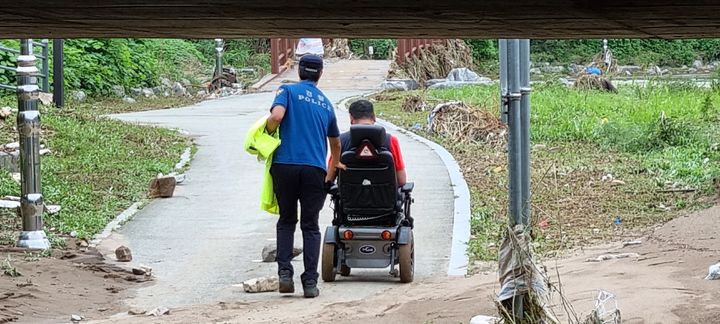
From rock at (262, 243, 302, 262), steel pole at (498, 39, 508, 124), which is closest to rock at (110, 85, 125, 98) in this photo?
rock at (262, 243, 302, 262)

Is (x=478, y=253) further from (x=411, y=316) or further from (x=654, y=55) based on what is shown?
(x=654, y=55)

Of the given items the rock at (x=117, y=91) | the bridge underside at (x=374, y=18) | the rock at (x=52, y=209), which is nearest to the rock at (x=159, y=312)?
the bridge underside at (x=374, y=18)

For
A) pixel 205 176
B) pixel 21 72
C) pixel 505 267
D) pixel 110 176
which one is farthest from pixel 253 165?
pixel 505 267

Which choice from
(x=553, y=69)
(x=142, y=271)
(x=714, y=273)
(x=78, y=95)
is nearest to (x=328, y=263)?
(x=142, y=271)

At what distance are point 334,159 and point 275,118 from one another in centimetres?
57

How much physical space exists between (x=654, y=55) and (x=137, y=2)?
39.6m

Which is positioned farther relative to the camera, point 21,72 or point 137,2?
point 21,72

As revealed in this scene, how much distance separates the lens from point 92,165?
47.1ft

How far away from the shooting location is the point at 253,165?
604 inches

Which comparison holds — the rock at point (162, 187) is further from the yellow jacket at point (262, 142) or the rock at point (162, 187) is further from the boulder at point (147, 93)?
the boulder at point (147, 93)

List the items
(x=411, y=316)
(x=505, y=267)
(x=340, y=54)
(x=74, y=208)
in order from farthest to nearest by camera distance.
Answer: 1. (x=340, y=54)
2. (x=74, y=208)
3. (x=411, y=316)
4. (x=505, y=267)

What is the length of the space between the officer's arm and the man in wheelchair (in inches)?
21.5

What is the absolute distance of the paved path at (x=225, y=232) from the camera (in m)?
8.72

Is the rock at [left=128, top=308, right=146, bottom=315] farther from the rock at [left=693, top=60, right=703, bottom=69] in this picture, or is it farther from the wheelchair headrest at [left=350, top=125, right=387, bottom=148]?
the rock at [left=693, top=60, right=703, bottom=69]
